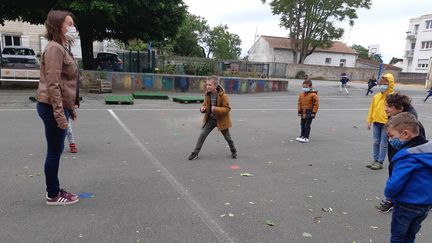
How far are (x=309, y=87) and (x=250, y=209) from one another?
4658mm

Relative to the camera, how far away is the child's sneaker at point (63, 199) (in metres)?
4.08

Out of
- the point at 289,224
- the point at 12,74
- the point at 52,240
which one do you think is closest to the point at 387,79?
the point at 289,224

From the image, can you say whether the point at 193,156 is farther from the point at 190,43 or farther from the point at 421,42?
the point at 421,42

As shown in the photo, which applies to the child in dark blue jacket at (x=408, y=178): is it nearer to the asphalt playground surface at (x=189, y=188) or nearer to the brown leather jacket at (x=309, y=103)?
the asphalt playground surface at (x=189, y=188)

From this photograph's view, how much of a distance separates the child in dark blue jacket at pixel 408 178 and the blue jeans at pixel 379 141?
10.7 feet

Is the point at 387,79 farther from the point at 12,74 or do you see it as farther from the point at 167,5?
the point at 12,74

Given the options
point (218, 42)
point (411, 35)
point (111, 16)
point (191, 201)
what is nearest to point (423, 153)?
point (191, 201)

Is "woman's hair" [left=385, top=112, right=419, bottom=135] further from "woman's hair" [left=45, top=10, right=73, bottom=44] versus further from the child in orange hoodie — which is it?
the child in orange hoodie

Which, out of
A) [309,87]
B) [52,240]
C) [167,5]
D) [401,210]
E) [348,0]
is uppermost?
[348,0]

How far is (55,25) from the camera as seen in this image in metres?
3.64

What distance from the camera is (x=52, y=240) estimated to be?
332cm

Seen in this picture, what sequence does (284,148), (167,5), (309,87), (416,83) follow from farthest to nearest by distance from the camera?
(416,83), (167,5), (309,87), (284,148)

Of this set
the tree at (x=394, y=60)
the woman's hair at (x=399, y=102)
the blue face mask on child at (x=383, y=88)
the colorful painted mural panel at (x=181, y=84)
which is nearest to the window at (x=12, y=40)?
the colorful painted mural panel at (x=181, y=84)

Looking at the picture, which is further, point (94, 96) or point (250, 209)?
point (94, 96)
